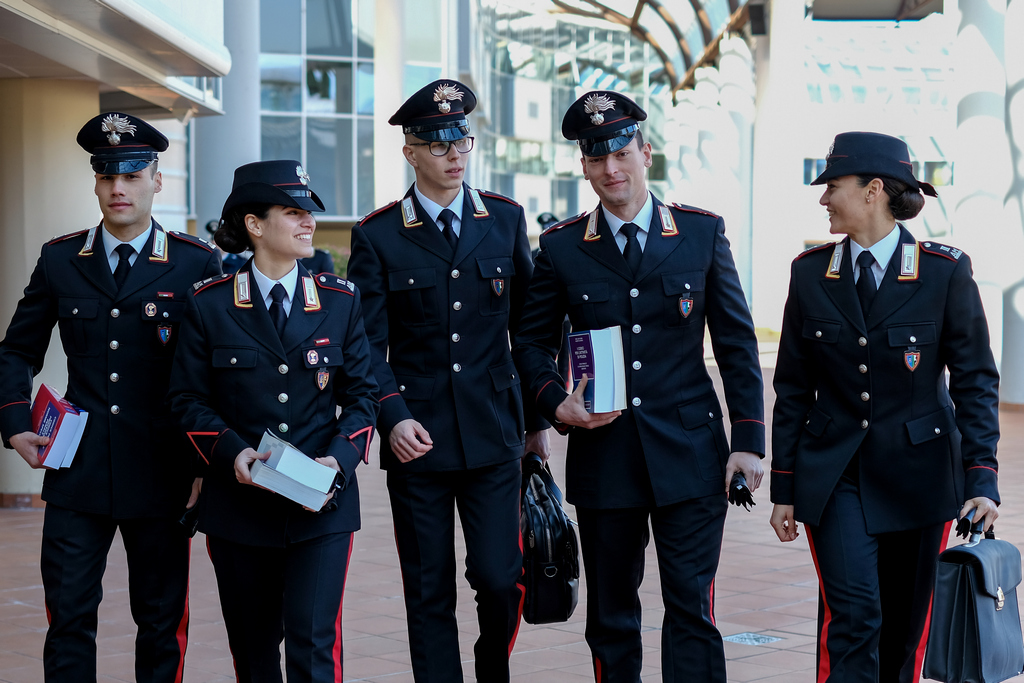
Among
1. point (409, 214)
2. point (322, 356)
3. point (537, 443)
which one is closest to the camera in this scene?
point (322, 356)

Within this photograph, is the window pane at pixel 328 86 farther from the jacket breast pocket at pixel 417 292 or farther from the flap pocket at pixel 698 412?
the flap pocket at pixel 698 412

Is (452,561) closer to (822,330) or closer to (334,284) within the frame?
(334,284)

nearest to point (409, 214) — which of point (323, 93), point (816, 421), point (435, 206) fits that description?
point (435, 206)

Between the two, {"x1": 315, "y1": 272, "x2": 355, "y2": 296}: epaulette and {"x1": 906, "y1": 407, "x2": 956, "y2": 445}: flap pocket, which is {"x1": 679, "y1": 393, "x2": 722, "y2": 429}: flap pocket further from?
{"x1": 315, "y1": 272, "x2": 355, "y2": 296}: epaulette

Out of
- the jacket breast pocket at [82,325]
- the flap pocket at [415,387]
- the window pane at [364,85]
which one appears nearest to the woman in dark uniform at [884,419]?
the flap pocket at [415,387]

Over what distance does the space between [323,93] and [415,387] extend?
912 inches

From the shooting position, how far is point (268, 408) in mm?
3504

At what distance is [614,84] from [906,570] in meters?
48.1

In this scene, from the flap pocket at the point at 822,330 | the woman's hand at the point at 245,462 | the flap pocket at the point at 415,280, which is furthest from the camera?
the flap pocket at the point at 415,280

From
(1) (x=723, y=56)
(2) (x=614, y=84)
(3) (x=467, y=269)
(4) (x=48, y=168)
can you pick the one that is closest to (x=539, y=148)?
(2) (x=614, y=84)

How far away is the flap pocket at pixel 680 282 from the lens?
382cm

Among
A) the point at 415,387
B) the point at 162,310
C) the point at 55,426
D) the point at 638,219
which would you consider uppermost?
the point at 638,219

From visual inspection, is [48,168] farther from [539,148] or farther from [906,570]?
[539,148]

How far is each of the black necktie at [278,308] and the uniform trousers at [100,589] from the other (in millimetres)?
797
